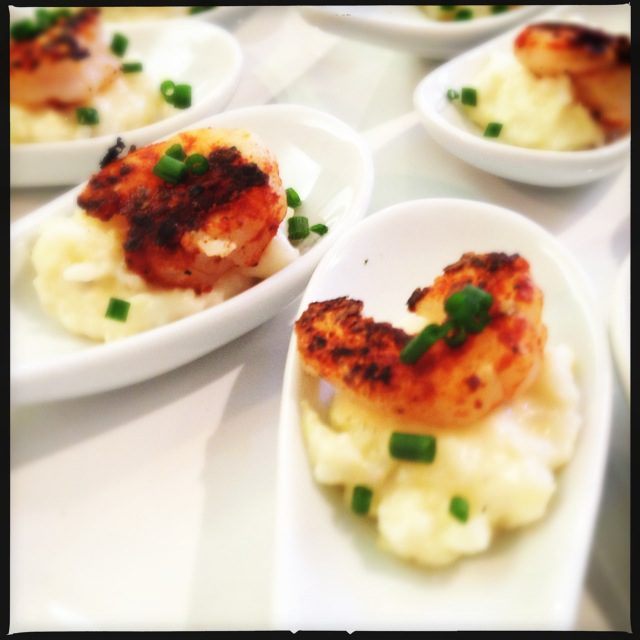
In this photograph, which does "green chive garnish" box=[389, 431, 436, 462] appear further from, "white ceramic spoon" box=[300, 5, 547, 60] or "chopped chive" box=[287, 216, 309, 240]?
"white ceramic spoon" box=[300, 5, 547, 60]

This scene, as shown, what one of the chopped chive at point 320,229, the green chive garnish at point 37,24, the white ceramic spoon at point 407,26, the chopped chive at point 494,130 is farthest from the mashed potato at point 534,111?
the green chive garnish at point 37,24

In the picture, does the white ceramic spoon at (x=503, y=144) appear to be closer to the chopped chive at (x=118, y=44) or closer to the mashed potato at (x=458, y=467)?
the mashed potato at (x=458, y=467)

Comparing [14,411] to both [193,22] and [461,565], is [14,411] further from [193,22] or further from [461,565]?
[193,22]

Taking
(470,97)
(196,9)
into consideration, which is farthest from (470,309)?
(196,9)

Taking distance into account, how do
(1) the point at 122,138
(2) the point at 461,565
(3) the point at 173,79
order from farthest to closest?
(3) the point at 173,79 < (1) the point at 122,138 < (2) the point at 461,565

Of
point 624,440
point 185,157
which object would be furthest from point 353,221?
point 624,440

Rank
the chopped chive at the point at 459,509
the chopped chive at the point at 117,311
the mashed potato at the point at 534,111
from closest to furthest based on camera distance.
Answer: the chopped chive at the point at 459,509, the chopped chive at the point at 117,311, the mashed potato at the point at 534,111

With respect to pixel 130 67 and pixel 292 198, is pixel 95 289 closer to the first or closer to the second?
pixel 292 198
